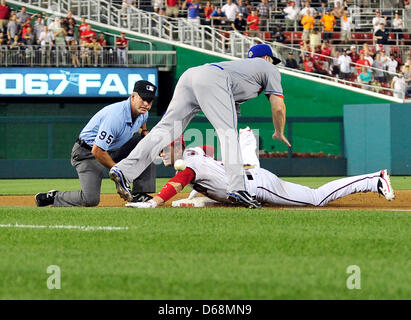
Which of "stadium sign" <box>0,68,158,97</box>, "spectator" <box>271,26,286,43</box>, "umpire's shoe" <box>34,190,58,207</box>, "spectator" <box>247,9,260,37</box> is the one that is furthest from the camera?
"spectator" <box>247,9,260,37</box>

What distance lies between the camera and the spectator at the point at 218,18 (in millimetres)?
27625

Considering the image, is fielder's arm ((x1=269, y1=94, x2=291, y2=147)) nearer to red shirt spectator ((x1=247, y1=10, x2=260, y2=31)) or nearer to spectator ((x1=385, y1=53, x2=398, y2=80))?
spectator ((x1=385, y1=53, x2=398, y2=80))

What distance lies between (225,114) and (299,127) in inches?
648

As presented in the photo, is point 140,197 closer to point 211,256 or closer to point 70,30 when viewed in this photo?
point 211,256

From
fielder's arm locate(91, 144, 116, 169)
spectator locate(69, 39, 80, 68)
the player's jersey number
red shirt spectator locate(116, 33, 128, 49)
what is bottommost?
fielder's arm locate(91, 144, 116, 169)

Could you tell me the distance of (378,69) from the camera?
24.4 m

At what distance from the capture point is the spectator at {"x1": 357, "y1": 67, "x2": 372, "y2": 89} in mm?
24984

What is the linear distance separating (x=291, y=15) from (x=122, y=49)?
5909mm

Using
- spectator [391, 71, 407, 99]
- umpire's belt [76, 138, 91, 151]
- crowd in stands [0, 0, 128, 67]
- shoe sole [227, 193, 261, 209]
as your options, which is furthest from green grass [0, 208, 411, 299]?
crowd in stands [0, 0, 128, 67]

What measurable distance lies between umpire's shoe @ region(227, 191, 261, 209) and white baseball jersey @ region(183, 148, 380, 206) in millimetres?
283

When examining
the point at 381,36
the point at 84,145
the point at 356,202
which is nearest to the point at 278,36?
the point at 381,36

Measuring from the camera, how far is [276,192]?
9.46 m

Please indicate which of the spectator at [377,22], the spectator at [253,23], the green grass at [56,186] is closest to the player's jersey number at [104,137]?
the green grass at [56,186]
